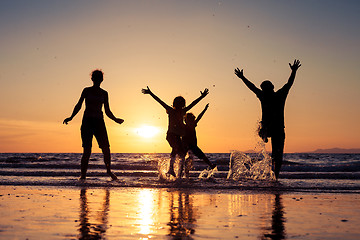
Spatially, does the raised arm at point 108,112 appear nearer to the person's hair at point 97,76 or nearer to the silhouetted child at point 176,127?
the person's hair at point 97,76

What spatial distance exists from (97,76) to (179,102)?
211cm

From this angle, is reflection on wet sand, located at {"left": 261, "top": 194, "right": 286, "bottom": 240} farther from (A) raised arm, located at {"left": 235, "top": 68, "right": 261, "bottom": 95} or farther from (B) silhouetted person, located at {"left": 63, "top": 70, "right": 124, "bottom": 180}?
(B) silhouetted person, located at {"left": 63, "top": 70, "right": 124, "bottom": 180}

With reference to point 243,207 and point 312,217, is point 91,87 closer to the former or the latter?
point 243,207

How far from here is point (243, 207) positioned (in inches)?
220

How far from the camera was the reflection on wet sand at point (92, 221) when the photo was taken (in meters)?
3.70

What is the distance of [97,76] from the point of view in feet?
31.5

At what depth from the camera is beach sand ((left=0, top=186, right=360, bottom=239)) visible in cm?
379

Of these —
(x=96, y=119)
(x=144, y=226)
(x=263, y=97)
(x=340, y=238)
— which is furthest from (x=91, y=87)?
(x=340, y=238)

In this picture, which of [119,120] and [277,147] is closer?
[277,147]

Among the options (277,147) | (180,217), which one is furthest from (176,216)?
(277,147)

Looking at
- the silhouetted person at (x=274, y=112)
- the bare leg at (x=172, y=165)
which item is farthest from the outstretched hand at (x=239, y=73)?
the bare leg at (x=172, y=165)

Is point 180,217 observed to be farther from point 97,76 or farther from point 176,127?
point 176,127

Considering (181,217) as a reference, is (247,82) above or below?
above

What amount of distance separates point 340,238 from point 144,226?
1746 mm
